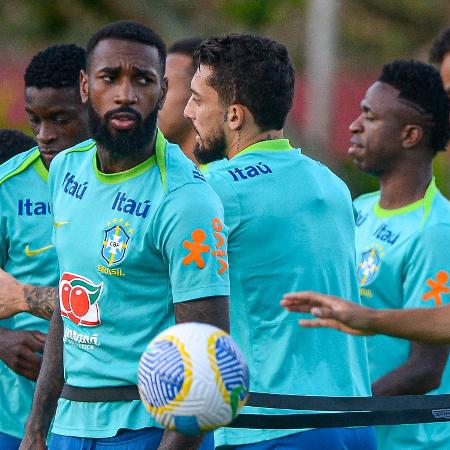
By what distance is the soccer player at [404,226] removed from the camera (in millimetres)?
6574

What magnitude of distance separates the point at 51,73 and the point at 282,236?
6.21ft

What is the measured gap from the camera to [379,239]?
6.99 metres

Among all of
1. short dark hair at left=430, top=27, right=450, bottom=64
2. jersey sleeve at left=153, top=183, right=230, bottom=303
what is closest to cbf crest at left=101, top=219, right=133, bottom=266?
jersey sleeve at left=153, top=183, right=230, bottom=303

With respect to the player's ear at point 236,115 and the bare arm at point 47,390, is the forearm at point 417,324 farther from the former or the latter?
the bare arm at point 47,390

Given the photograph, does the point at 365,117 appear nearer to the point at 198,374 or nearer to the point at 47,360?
the point at 47,360

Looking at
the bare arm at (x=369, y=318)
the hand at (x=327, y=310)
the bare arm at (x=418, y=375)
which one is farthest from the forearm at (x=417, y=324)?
the bare arm at (x=418, y=375)

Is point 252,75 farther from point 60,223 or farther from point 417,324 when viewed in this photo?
point 417,324

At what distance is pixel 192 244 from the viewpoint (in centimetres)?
471

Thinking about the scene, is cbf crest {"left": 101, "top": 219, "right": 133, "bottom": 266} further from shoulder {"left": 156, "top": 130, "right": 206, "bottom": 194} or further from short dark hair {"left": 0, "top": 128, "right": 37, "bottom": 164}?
short dark hair {"left": 0, "top": 128, "right": 37, "bottom": 164}

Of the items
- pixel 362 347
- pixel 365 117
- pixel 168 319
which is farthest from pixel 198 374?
pixel 365 117

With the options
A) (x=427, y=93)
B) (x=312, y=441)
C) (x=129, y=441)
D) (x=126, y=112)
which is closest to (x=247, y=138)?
(x=126, y=112)

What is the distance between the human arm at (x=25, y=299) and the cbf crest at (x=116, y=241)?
3.36 feet

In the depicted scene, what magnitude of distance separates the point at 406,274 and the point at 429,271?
0.60 ft

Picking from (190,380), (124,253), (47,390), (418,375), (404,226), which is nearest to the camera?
(190,380)
